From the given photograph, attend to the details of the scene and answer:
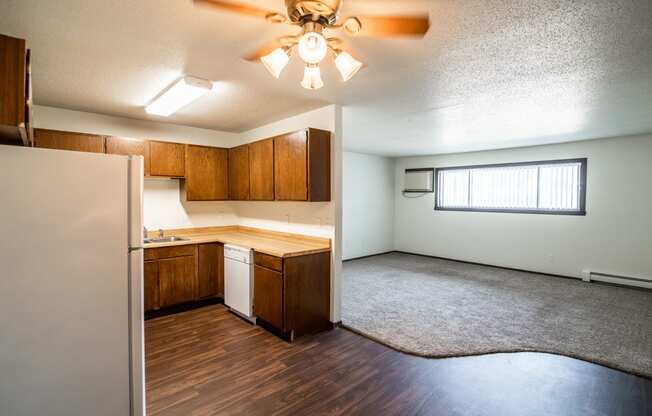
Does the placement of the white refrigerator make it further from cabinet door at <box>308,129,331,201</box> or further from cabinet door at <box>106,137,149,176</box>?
cabinet door at <box>106,137,149,176</box>

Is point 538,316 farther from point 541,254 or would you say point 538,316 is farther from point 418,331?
point 541,254

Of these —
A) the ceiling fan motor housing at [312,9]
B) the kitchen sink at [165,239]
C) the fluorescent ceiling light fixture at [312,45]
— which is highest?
the ceiling fan motor housing at [312,9]

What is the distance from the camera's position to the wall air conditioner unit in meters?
7.21

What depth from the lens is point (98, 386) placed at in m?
1.45

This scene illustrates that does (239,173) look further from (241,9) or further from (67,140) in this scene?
(241,9)

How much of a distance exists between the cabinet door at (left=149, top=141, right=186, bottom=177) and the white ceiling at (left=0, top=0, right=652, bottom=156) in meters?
0.37

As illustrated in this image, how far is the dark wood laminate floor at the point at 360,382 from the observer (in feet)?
6.98

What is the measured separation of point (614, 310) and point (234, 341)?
15.1ft

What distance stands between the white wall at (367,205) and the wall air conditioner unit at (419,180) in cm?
40

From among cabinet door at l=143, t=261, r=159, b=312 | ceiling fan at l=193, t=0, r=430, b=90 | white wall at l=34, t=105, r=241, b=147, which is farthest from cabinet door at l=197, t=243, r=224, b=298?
ceiling fan at l=193, t=0, r=430, b=90

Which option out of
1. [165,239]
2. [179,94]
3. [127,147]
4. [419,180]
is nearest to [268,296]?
[165,239]

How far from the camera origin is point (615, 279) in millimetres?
5027

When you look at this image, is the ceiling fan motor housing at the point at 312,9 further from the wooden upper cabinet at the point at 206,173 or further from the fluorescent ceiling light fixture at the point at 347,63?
the wooden upper cabinet at the point at 206,173

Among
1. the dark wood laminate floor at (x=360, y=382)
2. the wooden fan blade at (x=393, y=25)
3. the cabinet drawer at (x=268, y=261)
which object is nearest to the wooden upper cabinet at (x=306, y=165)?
the cabinet drawer at (x=268, y=261)
